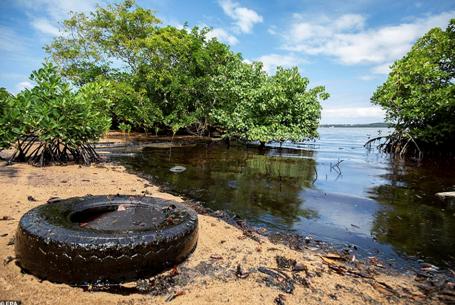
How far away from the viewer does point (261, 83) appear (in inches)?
730

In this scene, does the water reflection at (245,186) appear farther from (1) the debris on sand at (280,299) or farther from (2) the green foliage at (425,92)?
(2) the green foliage at (425,92)

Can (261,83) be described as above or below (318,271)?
above

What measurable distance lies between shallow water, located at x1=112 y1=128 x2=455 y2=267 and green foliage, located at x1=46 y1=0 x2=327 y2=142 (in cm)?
602

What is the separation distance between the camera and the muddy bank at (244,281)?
110 inches

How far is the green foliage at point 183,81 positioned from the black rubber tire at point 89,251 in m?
14.6

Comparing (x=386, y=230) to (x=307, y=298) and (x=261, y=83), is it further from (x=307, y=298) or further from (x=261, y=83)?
(x=261, y=83)

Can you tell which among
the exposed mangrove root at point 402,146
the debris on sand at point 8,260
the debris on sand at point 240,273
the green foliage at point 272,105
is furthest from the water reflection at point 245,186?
the exposed mangrove root at point 402,146

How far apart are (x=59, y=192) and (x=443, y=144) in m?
21.7

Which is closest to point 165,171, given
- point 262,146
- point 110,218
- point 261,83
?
point 110,218

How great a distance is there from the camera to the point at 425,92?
17016mm

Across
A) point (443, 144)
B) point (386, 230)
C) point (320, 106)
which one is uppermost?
point (320, 106)

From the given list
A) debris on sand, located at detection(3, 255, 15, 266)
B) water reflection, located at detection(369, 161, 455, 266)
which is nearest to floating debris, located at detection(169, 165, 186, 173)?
water reflection, located at detection(369, 161, 455, 266)

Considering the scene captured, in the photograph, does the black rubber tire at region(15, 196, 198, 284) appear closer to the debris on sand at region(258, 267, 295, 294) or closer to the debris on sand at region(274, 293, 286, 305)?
the debris on sand at region(258, 267, 295, 294)

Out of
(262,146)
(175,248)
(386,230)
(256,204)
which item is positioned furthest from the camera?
(262,146)
